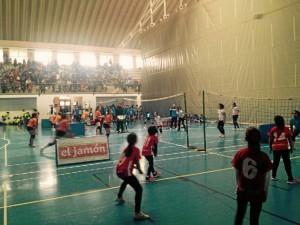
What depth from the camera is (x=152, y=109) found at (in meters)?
34.0

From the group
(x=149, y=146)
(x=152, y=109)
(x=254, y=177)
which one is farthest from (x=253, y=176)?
(x=152, y=109)

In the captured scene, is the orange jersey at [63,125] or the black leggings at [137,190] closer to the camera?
the black leggings at [137,190]

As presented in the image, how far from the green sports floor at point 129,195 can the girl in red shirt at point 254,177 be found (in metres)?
1.30

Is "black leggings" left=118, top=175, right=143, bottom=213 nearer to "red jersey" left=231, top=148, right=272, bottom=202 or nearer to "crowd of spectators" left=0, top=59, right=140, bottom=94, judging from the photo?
"red jersey" left=231, top=148, right=272, bottom=202

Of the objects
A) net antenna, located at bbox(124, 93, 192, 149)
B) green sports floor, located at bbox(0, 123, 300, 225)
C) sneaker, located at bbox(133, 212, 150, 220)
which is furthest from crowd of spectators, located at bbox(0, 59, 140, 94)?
sneaker, located at bbox(133, 212, 150, 220)

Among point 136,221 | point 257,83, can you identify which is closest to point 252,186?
point 136,221

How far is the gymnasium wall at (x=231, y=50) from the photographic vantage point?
18.7 m

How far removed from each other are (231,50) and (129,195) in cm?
1892

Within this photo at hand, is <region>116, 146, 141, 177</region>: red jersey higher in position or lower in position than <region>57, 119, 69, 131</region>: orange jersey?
lower

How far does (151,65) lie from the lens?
111ft

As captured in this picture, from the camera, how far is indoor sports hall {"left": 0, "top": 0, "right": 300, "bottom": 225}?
222 inches

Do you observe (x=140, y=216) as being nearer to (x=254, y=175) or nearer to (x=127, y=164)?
(x=127, y=164)

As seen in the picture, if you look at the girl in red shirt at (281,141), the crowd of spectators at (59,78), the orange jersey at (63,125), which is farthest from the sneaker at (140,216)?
the crowd of spectators at (59,78)

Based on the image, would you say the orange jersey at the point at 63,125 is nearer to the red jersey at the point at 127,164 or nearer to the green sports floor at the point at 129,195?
the green sports floor at the point at 129,195
